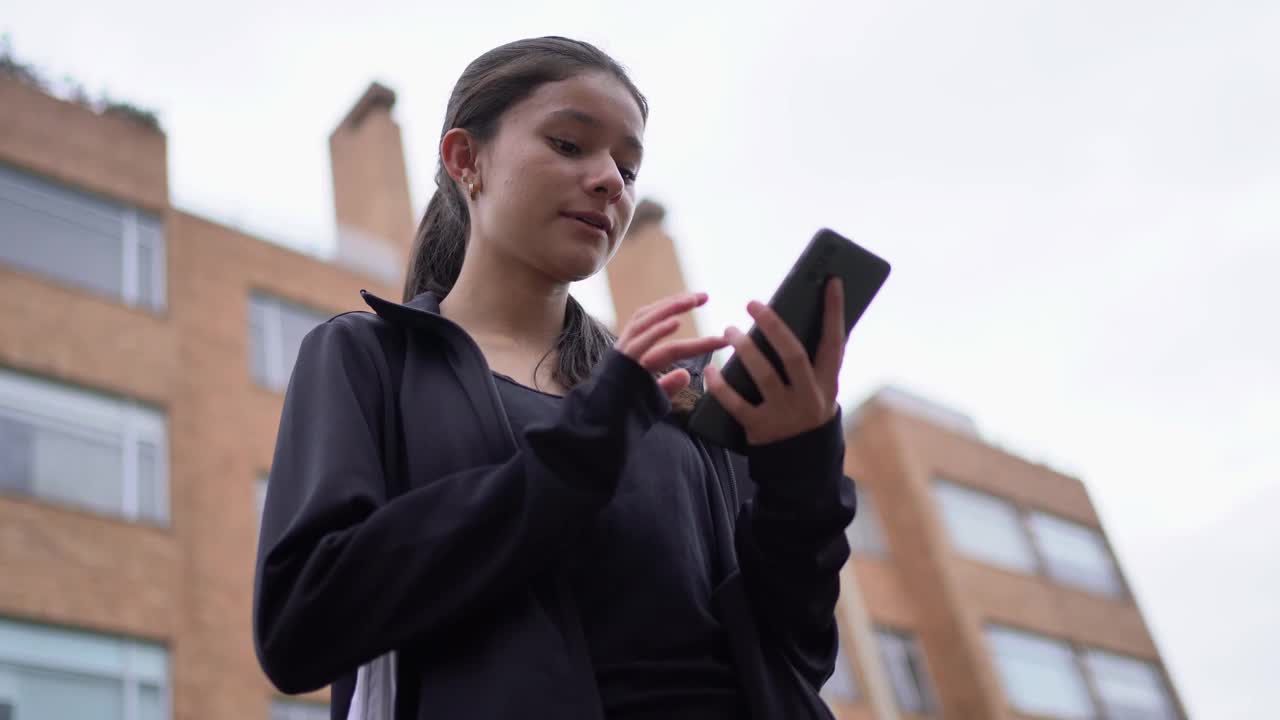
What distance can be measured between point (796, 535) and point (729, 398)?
0.83 feet

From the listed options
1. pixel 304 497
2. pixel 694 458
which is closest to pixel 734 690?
pixel 694 458

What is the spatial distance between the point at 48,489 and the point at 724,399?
1229 centimetres

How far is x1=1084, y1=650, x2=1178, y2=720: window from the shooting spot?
82.5 ft

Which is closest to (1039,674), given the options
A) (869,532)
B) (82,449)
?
(869,532)

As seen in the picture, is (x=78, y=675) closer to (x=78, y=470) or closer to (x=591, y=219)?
(x=78, y=470)

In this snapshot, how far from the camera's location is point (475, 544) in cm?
157

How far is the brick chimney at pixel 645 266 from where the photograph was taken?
23.3 meters

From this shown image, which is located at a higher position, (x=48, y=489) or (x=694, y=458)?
(x=48, y=489)

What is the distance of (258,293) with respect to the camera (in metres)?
16.2

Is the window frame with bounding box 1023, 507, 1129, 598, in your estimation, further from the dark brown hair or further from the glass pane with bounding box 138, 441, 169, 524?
the dark brown hair

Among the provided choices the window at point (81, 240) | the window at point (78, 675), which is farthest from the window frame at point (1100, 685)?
the window at point (81, 240)

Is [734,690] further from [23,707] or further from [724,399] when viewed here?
[23,707]

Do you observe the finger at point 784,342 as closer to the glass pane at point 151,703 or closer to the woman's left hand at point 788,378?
the woman's left hand at point 788,378

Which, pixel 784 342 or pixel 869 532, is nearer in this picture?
pixel 784 342
